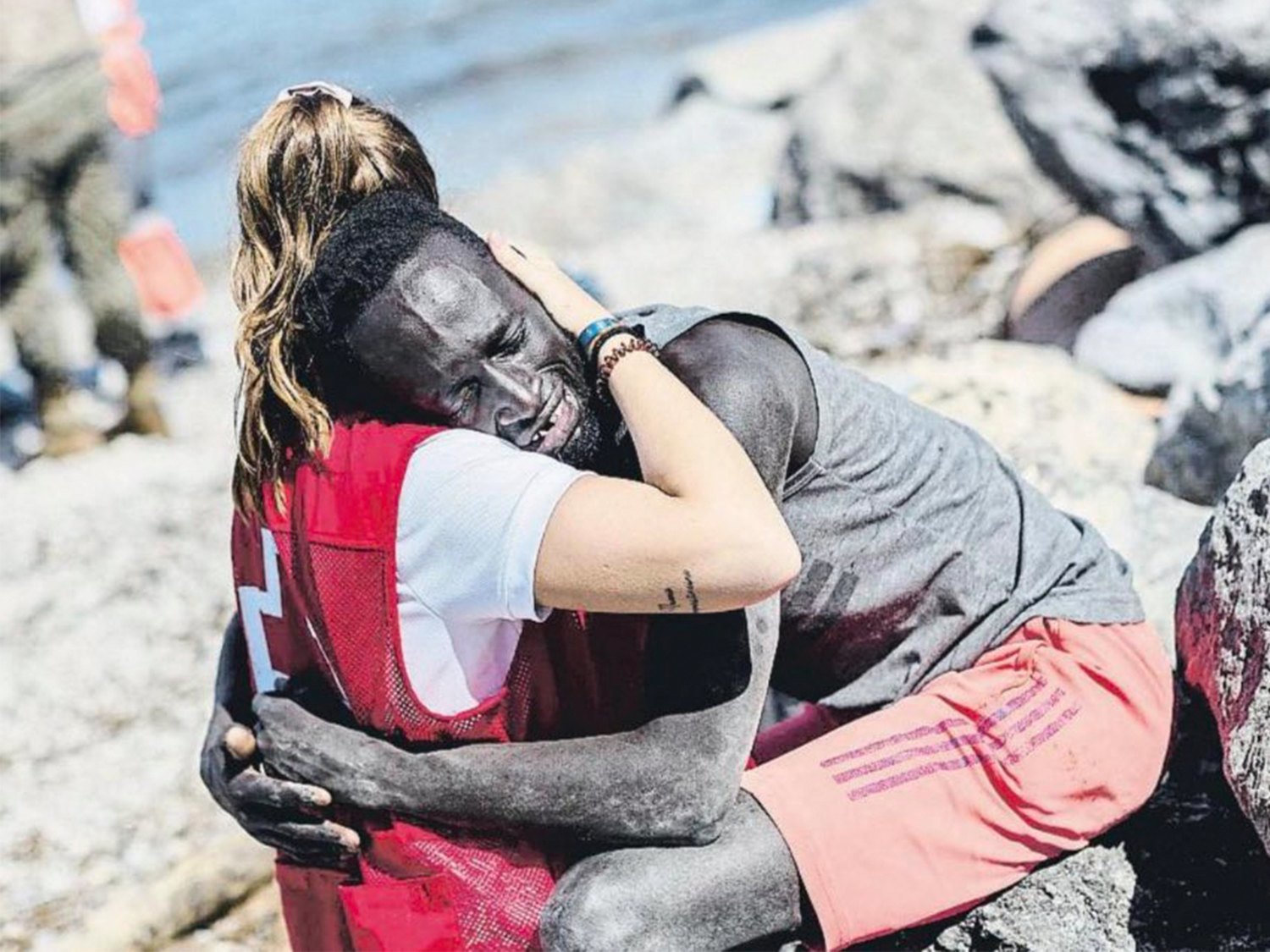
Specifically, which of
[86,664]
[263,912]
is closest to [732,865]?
[263,912]

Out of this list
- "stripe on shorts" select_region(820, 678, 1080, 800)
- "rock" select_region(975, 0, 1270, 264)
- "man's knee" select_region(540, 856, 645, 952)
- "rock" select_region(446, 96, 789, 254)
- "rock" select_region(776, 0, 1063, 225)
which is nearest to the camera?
"man's knee" select_region(540, 856, 645, 952)

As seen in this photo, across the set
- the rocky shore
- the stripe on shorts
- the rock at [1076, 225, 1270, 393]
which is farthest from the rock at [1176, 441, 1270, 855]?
the rock at [1076, 225, 1270, 393]

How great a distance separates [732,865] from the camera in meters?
2.53

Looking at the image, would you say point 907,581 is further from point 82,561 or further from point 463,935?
point 82,561

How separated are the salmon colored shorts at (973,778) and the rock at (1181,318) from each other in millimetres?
2214

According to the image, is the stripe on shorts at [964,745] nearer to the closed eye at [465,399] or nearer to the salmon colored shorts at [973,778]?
the salmon colored shorts at [973,778]

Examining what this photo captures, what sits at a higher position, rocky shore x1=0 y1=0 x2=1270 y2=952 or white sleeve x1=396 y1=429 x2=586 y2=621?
white sleeve x1=396 y1=429 x2=586 y2=621

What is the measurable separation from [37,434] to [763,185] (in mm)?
5351

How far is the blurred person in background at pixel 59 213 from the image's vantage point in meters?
7.19

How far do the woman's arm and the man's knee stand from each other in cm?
44

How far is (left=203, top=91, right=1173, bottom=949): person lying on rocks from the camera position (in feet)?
7.99

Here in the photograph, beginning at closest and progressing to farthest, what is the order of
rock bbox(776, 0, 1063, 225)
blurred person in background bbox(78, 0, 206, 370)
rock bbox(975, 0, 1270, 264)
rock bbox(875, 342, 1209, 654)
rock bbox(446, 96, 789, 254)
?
rock bbox(875, 342, 1209, 654) < rock bbox(975, 0, 1270, 264) < blurred person in background bbox(78, 0, 206, 370) < rock bbox(776, 0, 1063, 225) < rock bbox(446, 96, 789, 254)

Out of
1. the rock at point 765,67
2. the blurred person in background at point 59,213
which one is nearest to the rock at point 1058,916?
the blurred person in background at point 59,213

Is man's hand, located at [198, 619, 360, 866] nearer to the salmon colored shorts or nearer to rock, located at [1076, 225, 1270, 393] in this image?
the salmon colored shorts
